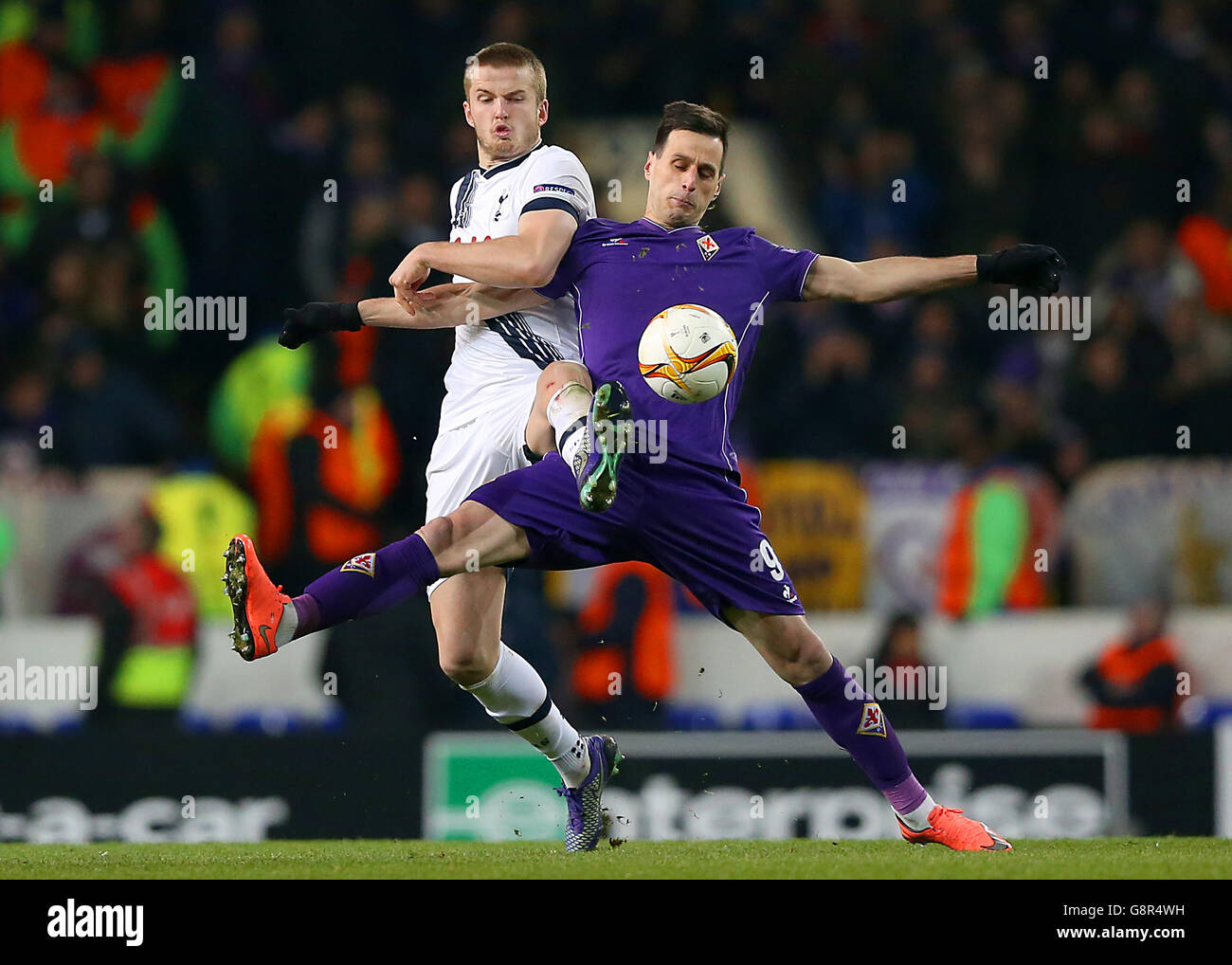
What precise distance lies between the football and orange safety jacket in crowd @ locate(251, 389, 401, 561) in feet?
12.8

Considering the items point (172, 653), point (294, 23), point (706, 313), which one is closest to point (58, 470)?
point (172, 653)

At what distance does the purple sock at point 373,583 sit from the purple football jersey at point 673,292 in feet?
2.59

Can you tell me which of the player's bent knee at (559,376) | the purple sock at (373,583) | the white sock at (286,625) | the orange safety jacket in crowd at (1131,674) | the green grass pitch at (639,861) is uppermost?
the player's bent knee at (559,376)

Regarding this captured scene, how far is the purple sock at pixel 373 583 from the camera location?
572 centimetres

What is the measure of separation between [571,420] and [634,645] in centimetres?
368

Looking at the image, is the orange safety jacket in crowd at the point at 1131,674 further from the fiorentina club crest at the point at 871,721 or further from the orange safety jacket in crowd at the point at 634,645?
the fiorentina club crest at the point at 871,721

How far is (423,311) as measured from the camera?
6.31m

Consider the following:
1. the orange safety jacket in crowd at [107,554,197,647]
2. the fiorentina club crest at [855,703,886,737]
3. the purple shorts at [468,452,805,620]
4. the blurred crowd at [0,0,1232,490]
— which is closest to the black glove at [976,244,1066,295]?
the purple shorts at [468,452,805,620]

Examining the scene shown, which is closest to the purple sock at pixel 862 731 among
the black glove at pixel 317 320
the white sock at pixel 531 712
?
the white sock at pixel 531 712

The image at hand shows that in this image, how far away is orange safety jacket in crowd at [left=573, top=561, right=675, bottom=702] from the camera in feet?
30.6

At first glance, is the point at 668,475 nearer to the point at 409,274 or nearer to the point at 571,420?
the point at 571,420

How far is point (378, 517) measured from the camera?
977cm

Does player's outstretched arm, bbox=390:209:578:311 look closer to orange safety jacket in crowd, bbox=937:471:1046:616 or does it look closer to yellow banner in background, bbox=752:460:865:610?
yellow banner in background, bbox=752:460:865:610

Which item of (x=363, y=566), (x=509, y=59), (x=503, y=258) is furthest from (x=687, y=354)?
(x=509, y=59)
